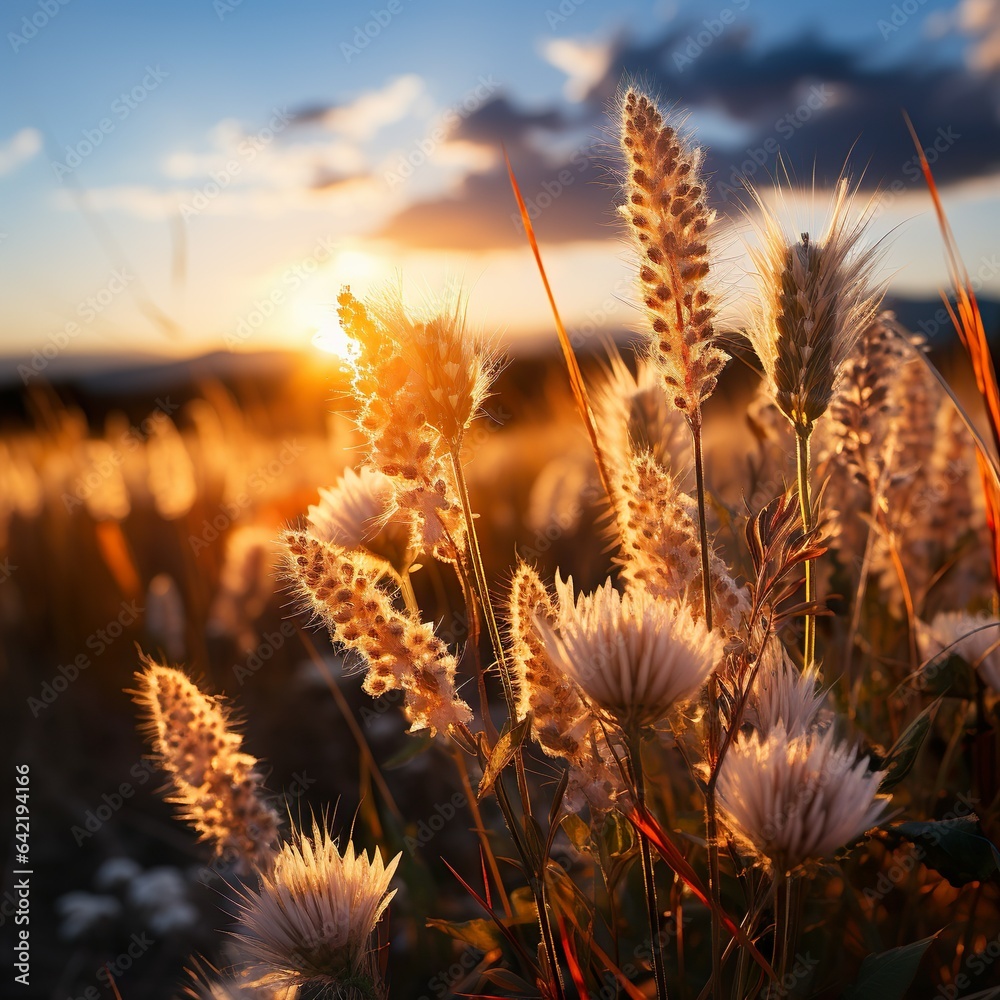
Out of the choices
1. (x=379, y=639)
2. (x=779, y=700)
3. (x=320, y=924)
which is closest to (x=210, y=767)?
(x=320, y=924)

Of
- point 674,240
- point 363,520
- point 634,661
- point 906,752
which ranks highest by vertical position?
point 674,240

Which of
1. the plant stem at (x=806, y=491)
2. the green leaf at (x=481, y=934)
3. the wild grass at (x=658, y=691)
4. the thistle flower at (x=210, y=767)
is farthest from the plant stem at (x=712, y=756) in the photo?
the thistle flower at (x=210, y=767)

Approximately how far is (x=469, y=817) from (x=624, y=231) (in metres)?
2.43

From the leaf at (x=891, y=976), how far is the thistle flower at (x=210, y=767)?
0.85 metres

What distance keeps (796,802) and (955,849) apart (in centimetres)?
46

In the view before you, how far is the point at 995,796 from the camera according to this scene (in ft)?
5.07

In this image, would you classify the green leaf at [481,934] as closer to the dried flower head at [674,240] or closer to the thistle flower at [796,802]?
the thistle flower at [796,802]

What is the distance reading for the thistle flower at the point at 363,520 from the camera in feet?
4.42

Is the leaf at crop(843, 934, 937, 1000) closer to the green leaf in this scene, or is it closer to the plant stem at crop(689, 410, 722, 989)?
the plant stem at crop(689, 410, 722, 989)

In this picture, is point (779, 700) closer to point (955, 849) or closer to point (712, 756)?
point (712, 756)

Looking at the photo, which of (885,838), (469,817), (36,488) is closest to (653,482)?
(885,838)

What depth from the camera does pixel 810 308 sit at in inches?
43.9

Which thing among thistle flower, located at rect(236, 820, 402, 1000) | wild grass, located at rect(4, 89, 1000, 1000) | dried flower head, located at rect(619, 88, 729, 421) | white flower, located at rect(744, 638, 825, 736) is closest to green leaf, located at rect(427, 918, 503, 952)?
wild grass, located at rect(4, 89, 1000, 1000)

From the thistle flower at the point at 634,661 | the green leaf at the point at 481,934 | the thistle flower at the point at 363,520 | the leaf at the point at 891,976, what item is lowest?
the leaf at the point at 891,976
